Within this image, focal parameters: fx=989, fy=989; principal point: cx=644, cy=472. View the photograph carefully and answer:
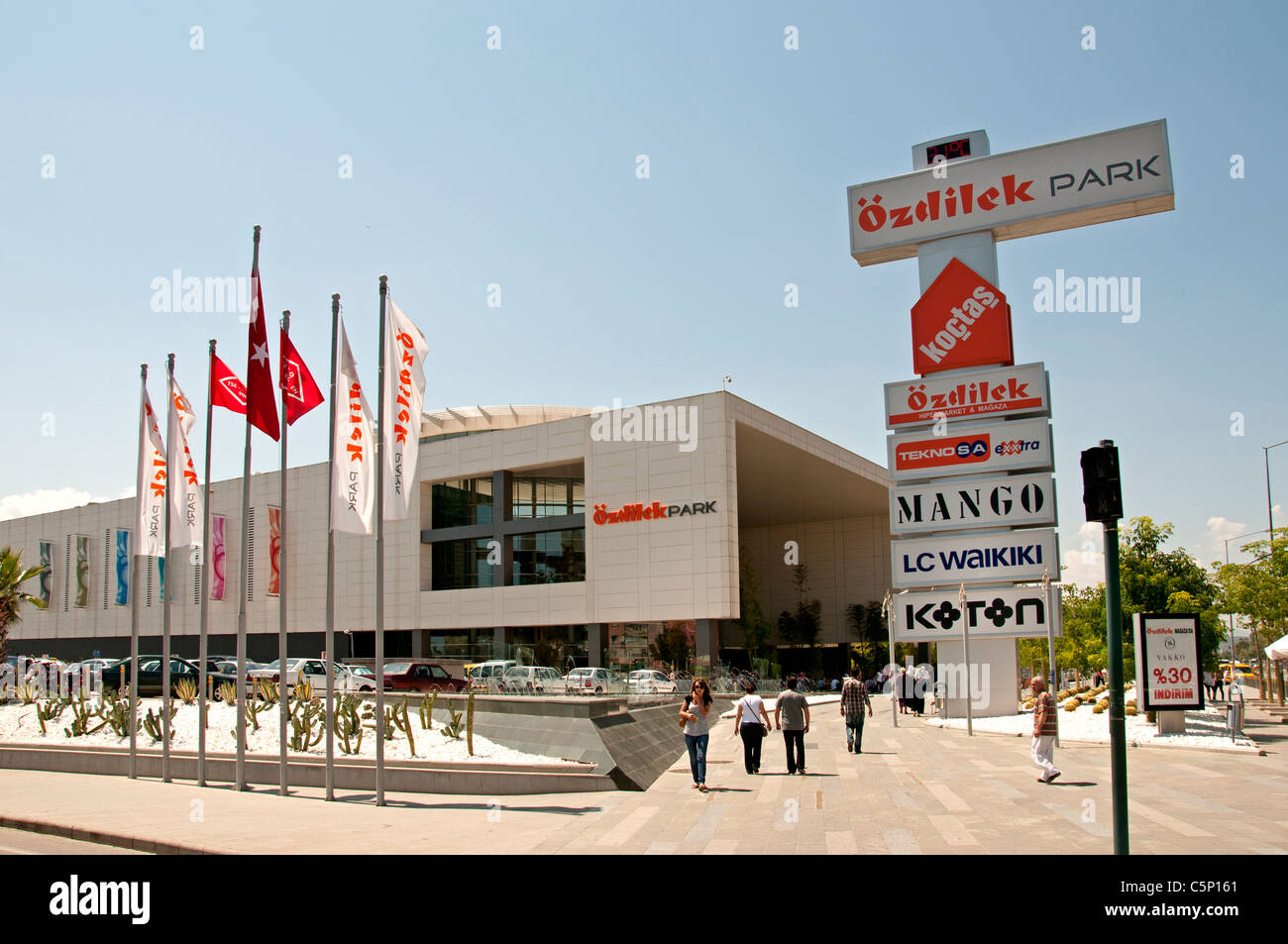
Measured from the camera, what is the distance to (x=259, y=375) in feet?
54.6

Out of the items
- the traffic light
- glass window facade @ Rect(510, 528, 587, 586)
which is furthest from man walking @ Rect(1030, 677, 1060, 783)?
glass window facade @ Rect(510, 528, 587, 586)

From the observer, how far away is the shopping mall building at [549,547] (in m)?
50.0

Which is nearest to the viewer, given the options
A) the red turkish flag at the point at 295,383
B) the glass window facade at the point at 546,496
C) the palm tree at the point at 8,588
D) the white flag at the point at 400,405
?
the white flag at the point at 400,405

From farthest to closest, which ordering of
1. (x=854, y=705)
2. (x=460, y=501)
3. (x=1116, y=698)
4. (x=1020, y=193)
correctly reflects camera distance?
(x=460, y=501)
(x=1020, y=193)
(x=854, y=705)
(x=1116, y=698)

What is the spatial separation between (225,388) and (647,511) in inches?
1336

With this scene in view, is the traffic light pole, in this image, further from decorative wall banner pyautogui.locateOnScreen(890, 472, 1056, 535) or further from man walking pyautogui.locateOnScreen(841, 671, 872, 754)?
decorative wall banner pyautogui.locateOnScreen(890, 472, 1056, 535)

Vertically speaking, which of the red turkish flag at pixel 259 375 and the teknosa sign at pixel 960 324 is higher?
the teknosa sign at pixel 960 324

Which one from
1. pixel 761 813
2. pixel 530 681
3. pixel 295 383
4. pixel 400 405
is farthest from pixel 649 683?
pixel 761 813

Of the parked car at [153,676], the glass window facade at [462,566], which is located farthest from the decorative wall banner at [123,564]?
the parked car at [153,676]

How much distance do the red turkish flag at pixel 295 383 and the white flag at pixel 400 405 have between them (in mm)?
2152

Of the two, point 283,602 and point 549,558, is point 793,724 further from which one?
point 549,558

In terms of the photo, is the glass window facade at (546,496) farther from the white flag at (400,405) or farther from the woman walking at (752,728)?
the white flag at (400,405)
